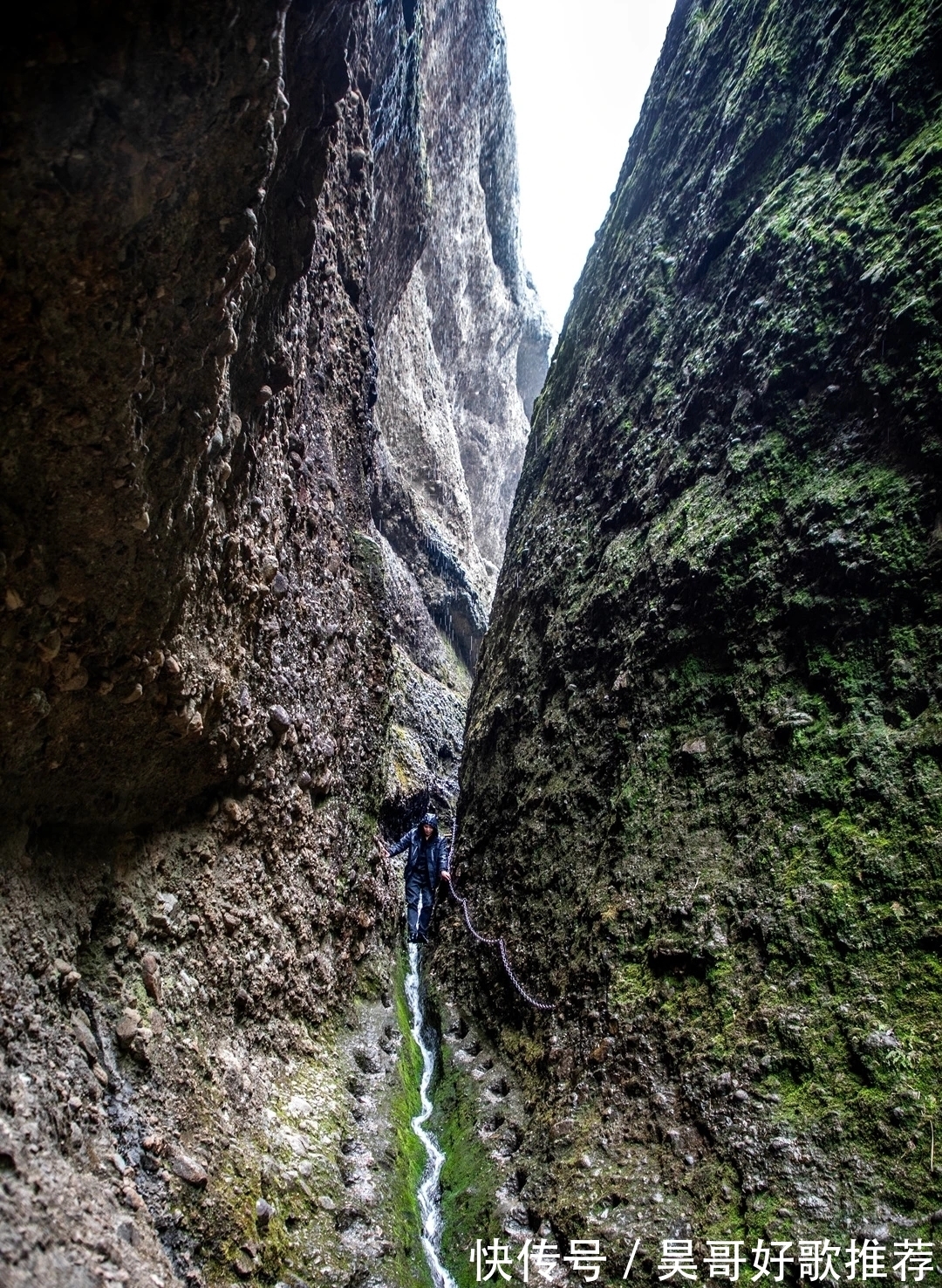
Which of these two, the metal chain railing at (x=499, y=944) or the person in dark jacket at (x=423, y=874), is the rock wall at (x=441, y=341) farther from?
the metal chain railing at (x=499, y=944)

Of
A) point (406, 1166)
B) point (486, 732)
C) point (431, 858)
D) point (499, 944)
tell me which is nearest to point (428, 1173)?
point (406, 1166)

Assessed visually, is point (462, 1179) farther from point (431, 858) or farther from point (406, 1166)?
point (431, 858)

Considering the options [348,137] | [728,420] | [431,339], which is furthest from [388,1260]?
[431,339]

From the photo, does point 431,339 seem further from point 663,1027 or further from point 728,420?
point 663,1027

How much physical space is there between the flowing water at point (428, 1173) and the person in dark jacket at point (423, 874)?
1.14 meters

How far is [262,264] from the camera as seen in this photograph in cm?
482

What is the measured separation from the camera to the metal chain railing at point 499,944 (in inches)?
276

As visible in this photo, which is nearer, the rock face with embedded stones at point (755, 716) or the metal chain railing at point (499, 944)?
the rock face with embedded stones at point (755, 716)

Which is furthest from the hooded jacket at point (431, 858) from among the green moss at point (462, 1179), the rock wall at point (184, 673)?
the green moss at point (462, 1179)

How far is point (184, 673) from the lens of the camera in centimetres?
464

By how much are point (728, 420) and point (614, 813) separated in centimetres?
430

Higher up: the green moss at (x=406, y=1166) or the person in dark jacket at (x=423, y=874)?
the person in dark jacket at (x=423, y=874)

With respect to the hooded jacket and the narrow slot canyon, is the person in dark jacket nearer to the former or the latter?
the hooded jacket

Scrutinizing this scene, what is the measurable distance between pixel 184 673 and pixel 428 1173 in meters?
4.83
